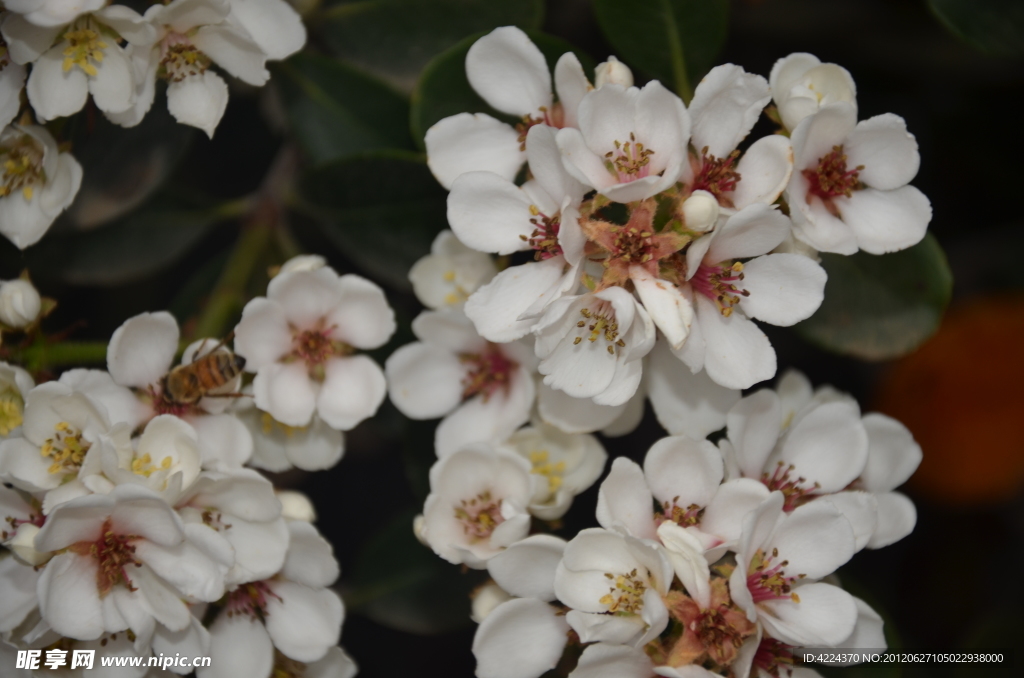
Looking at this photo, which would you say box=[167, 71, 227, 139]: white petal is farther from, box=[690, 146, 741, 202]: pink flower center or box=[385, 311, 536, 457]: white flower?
box=[690, 146, 741, 202]: pink flower center

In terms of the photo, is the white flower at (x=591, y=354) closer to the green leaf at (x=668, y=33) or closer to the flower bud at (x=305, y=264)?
the flower bud at (x=305, y=264)

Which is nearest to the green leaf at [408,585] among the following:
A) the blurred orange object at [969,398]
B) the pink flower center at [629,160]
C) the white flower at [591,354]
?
the white flower at [591,354]

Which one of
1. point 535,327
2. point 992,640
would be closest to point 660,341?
point 535,327

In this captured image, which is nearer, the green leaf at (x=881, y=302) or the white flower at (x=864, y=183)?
the white flower at (x=864, y=183)

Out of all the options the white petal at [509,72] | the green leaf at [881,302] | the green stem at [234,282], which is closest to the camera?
the white petal at [509,72]

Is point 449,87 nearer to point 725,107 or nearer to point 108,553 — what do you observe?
point 725,107

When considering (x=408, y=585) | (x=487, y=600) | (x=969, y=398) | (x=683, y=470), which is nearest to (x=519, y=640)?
(x=487, y=600)

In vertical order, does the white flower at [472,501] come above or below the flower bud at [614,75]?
below

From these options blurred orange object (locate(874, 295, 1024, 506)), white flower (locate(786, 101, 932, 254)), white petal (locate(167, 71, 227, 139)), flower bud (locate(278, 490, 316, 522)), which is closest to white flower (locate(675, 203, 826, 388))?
white flower (locate(786, 101, 932, 254))
